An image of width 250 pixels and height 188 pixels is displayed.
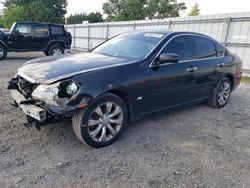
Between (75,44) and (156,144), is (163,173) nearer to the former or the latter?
(156,144)

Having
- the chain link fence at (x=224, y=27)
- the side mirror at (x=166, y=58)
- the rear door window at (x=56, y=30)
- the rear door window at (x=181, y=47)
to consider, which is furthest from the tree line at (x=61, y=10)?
the side mirror at (x=166, y=58)

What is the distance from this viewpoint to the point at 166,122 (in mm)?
4410

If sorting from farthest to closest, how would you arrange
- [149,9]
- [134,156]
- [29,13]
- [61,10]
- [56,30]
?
1. [61,10]
2. [149,9]
3. [29,13]
4. [56,30]
5. [134,156]

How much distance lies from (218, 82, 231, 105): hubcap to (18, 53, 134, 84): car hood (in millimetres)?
2750

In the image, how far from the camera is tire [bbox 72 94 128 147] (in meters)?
3.09

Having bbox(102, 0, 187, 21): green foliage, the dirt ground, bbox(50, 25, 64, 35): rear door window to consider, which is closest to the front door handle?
the dirt ground

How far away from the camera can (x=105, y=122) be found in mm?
3355

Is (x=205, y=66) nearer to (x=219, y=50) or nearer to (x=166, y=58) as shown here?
(x=219, y=50)

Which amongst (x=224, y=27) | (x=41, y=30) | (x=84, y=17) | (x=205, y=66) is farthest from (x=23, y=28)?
(x=84, y=17)

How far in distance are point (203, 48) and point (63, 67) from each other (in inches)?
115

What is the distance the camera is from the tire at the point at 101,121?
10.1 feet

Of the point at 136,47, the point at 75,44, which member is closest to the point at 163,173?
the point at 136,47

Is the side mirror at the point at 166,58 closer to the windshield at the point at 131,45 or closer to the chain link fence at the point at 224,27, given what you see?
the windshield at the point at 131,45

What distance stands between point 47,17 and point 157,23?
29.3 m
